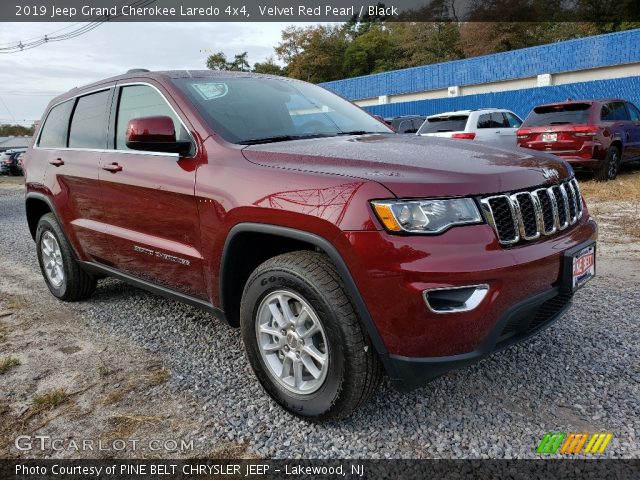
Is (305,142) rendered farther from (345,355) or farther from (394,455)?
(394,455)

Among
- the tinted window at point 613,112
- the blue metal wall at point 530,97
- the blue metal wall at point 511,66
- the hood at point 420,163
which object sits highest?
the blue metal wall at point 511,66

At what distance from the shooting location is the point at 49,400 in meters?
2.83

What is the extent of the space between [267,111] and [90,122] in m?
1.65

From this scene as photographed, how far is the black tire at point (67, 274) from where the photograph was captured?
14.2 ft

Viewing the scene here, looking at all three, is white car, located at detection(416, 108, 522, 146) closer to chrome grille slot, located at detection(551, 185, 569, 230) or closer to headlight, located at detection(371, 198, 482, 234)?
chrome grille slot, located at detection(551, 185, 569, 230)

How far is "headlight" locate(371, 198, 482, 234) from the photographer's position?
6.91 ft

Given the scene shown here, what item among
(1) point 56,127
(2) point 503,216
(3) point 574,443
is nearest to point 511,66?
(1) point 56,127

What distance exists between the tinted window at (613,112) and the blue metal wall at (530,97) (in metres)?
11.2

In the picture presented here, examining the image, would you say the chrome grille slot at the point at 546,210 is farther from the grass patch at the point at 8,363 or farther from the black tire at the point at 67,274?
the black tire at the point at 67,274

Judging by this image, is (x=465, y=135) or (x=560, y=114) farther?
(x=465, y=135)

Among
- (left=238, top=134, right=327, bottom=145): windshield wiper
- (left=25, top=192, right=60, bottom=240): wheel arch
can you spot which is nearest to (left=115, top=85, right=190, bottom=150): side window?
(left=238, top=134, right=327, bottom=145): windshield wiper

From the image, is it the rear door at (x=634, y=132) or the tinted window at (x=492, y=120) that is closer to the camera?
the rear door at (x=634, y=132)

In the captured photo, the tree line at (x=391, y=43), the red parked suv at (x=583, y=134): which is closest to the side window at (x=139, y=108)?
the red parked suv at (x=583, y=134)

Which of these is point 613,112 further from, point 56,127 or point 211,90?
point 56,127
